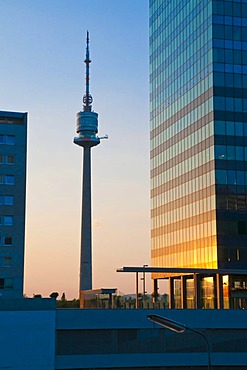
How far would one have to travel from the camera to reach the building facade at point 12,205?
79.8 meters

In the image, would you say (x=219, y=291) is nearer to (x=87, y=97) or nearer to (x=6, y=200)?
(x=6, y=200)

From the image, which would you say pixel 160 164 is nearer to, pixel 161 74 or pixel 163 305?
pixel 161 74

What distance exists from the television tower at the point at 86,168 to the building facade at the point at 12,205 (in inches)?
2611

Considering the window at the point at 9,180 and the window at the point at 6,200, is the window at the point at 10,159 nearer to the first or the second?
the window at the point at 9,180

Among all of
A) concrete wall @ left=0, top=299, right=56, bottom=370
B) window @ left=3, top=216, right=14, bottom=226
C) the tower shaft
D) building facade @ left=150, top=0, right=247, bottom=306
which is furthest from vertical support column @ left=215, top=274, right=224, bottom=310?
the tower shaft

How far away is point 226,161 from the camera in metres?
88.0

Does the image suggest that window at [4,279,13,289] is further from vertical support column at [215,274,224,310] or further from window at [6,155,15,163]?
vertical support column at [215,274,224,310]

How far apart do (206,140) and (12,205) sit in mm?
27195

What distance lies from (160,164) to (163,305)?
3951 cm

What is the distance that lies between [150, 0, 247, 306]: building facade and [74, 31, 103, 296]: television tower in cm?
4750

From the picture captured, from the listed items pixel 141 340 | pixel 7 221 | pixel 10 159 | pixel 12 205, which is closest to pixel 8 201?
pixel 12 205

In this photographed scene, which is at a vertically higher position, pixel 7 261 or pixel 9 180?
pixel 9 180

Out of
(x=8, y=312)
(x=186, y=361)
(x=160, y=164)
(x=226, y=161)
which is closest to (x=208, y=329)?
(x=186, y=361)

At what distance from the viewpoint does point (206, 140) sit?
89875 millimetres
